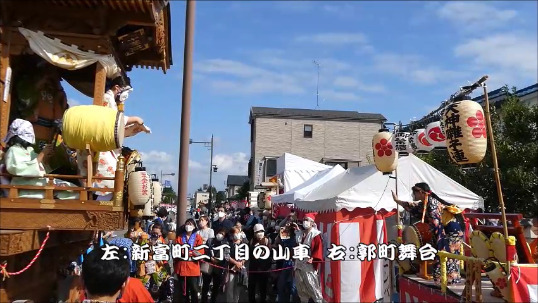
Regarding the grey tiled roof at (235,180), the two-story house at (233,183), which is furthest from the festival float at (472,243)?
the grey tiled roof at (235,180)

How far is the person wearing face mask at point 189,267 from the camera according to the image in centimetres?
919

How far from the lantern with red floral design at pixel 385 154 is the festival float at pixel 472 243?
0.23 m

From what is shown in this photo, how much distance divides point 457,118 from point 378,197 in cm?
299

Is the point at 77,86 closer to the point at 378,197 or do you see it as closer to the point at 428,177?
the point at 378,197

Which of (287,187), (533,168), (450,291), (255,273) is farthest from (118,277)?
(287,187)

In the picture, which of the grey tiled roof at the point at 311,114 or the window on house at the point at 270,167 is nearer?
the window on house at the point at 270,167

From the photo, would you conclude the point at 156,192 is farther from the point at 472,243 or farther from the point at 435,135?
the point at 435,135

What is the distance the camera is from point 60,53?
5516mm

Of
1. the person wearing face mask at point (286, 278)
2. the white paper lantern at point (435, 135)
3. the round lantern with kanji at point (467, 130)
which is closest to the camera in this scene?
the round lantern with kanji at point (467, 130)

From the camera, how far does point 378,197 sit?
1005 centimetres

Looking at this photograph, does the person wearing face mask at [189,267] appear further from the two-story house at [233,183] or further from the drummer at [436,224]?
the two-story house at [233,183]

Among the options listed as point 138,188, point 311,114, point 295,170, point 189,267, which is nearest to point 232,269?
point 189,267

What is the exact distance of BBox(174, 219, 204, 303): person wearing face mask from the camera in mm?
9188

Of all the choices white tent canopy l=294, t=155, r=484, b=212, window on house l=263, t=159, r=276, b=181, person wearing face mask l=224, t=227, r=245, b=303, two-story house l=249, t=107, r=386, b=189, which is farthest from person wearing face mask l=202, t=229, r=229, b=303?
two-story house l=249, t=107, r=386, b=189
